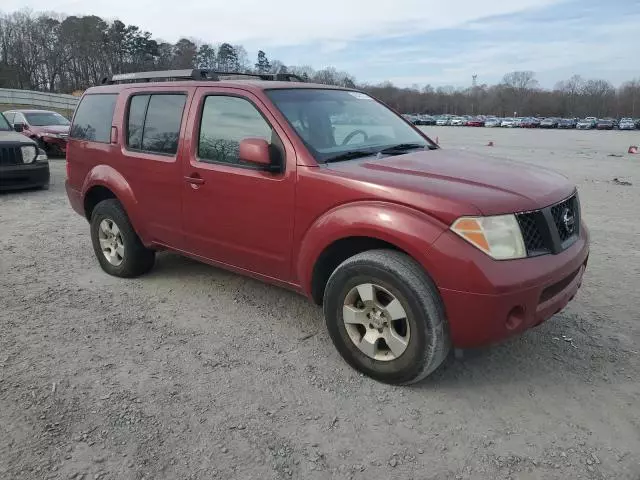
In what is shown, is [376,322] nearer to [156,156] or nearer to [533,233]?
[533,233]

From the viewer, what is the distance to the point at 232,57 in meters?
86.9

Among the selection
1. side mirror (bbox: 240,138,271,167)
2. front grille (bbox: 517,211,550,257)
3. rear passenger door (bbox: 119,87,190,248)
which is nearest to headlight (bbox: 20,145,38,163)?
rear passenger door (bbox: 119,87,190,248)

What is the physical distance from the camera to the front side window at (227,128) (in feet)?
12.4

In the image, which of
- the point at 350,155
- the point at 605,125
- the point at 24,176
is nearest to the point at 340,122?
the point at 350,155

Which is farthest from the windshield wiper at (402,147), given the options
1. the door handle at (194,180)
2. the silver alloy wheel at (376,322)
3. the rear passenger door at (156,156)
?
the rear passenger door at (156,156)

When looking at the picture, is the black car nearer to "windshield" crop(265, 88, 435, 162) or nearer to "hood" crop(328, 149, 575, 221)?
"windshield" crop(265, 88, 435, 162)

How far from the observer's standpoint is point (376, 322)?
320 centimetres

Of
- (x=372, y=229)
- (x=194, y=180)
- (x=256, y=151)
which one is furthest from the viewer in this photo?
(x=194, y=180)

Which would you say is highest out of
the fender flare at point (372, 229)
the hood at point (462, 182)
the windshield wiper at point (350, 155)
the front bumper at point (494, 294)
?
the windshield wiper at point (350, 155)

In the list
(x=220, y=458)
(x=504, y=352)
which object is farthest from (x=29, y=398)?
(x=504, y=352)

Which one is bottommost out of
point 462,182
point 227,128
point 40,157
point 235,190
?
point 40,157

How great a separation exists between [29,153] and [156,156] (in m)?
7.14

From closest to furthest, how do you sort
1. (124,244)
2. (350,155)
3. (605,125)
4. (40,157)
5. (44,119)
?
(350,155), (124,244), (40,157), (44,119), (605,125)

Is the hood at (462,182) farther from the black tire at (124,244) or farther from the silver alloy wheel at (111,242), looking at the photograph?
the silver alloy wheel at (111,242)
